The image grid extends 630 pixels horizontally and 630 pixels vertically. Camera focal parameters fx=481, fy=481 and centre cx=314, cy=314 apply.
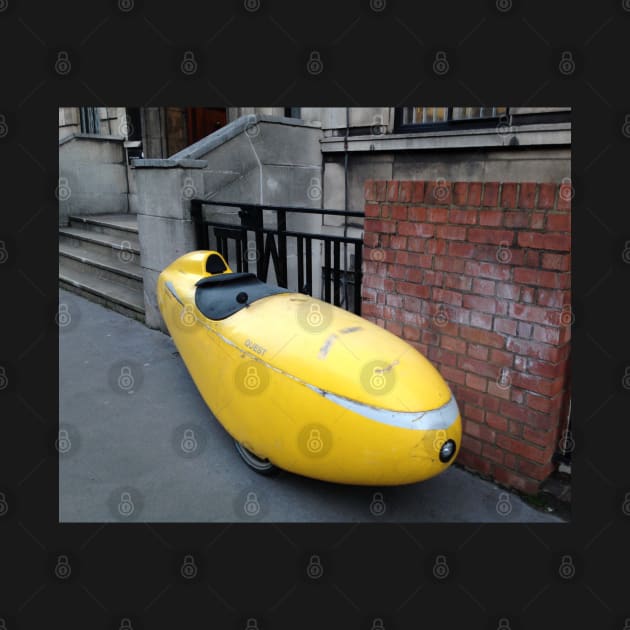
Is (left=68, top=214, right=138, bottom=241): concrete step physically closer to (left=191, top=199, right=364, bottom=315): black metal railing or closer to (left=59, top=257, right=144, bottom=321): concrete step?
(left=59, top=257, right=144, bottom=321): concrete step

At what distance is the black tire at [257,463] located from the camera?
10.2ft

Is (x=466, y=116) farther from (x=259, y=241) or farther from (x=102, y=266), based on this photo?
(x=102, y=266)

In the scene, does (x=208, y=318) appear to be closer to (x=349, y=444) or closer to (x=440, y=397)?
(x=349, y=444)

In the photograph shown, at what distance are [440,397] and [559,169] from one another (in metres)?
3.93

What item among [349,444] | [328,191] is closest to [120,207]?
[328,191]

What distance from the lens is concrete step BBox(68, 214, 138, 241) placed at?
25.8 ft

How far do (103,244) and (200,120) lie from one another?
5.08 metres

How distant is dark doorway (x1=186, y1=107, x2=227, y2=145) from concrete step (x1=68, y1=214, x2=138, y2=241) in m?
2.82

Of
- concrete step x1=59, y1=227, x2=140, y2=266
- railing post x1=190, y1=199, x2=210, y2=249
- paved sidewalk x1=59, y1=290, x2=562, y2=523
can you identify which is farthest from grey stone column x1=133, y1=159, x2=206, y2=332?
paved sidewalk x1=59, y1=290, x2=562, y2=523

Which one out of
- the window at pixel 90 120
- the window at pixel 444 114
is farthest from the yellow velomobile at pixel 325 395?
the window at pixel 90 120

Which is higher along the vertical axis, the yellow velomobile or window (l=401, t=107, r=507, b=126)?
window (l=401, t=107, r=507, b=126)

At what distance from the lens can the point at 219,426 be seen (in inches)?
150

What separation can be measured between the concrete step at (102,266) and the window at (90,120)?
5632 mm

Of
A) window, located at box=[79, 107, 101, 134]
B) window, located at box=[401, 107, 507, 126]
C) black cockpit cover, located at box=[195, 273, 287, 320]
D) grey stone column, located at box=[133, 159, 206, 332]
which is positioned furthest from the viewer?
window, located at box=[79, 107, 101, 134]
